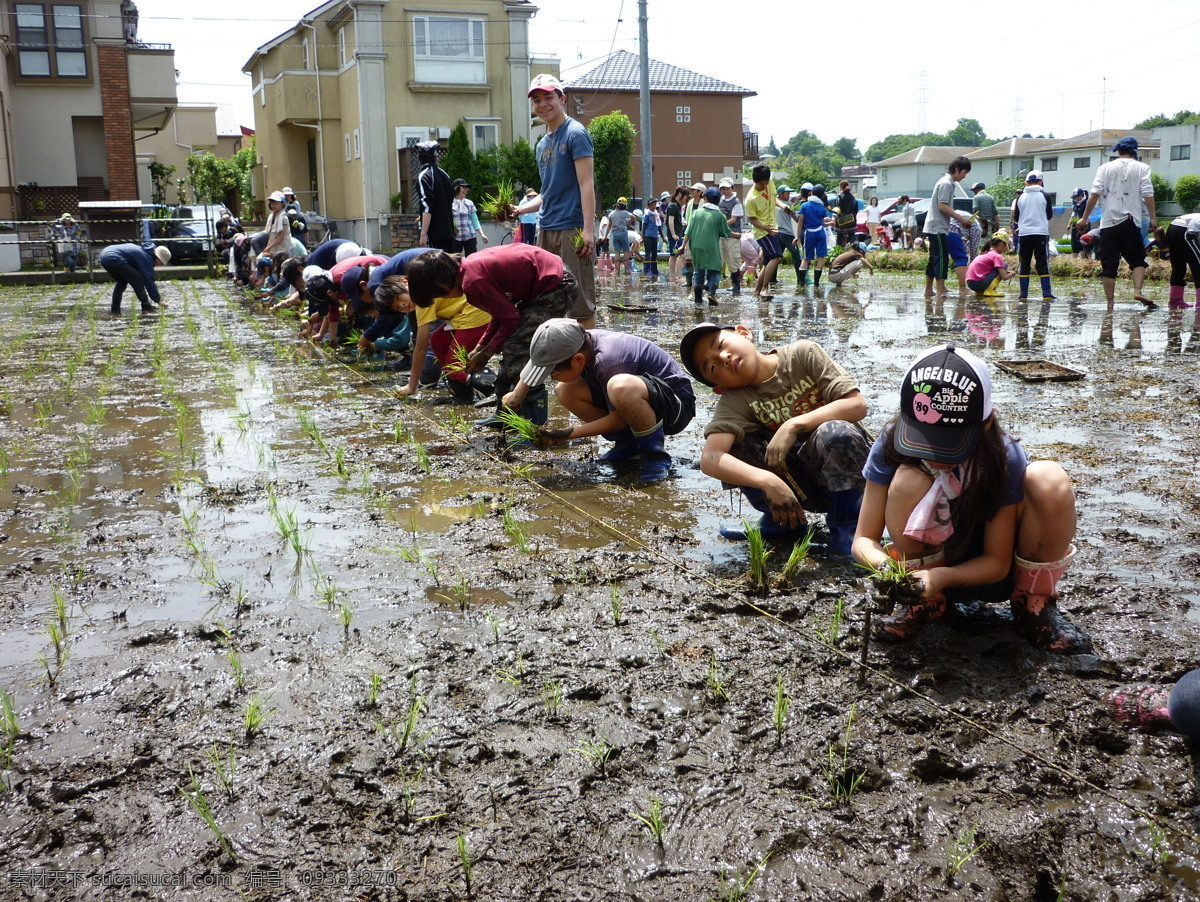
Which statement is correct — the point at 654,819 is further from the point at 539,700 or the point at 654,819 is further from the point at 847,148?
the point at 847,148

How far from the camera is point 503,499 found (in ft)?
14.8

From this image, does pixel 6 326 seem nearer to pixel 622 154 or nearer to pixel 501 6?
pixel 501 6

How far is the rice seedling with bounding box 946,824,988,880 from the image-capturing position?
6.13ft

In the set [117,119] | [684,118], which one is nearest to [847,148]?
[684,118]

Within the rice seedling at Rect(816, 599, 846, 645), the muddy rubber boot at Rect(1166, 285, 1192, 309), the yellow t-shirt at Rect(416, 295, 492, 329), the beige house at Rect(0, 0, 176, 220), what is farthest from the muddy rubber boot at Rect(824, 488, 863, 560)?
the beige house at Rect(0, 0, 176, 220)

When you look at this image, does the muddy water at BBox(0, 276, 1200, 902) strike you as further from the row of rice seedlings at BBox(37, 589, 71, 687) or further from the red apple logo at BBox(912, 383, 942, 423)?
the red apple logo at BBox(912, 383, 942, 423)

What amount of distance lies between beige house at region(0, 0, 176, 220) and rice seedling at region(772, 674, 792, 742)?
28711mm

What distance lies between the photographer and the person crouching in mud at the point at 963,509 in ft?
8.01

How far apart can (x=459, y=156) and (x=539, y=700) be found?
2703cm

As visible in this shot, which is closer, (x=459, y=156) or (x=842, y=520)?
(x=842, y=520)

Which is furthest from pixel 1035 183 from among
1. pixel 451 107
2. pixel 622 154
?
pixel 622 154

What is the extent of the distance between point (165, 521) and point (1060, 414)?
468 cm

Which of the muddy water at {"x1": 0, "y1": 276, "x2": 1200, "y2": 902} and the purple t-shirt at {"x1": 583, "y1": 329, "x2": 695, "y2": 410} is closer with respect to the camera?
the muddy water at {"x1": 0, "y1": 276, "x2": 1200, "y2": 902}

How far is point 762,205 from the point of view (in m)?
12.8
